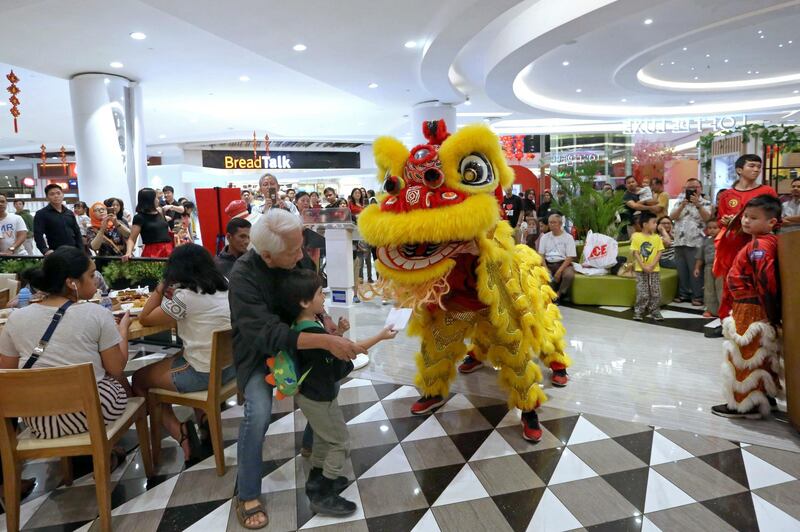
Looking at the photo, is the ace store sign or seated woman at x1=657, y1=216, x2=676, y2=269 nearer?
seated woman at x1=657, y1=216, x2=676, y2=269

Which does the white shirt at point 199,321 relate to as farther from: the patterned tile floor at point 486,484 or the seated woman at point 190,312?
the patterned tile floor at point 486,484

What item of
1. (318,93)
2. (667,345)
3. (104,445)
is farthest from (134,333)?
(318,93)

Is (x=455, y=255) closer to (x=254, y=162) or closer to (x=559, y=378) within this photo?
(x=559, y=378)

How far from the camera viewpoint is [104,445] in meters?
2.00

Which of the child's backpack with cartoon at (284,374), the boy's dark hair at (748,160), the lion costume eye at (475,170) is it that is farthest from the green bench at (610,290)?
the child's backpack with cartoon at (284,374)

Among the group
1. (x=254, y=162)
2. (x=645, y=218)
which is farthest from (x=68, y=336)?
(x=254, y=162)

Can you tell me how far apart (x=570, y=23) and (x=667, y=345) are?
3.57m

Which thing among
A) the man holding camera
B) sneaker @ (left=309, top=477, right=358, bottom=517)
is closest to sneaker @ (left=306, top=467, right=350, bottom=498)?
sneaker @ (left=309, top=477, right=358, bottom=517)

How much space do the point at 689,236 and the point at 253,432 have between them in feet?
17.1

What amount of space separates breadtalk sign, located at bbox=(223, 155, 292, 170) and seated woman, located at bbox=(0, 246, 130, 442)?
17045 mm

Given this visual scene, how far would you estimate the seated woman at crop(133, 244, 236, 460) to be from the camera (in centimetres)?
239

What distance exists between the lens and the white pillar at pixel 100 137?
7.30m

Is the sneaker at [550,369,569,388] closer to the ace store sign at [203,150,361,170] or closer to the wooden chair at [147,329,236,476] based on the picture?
the wooden chair at [147,329,236,476]

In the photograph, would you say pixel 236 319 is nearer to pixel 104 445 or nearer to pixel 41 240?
pixel 104 445
